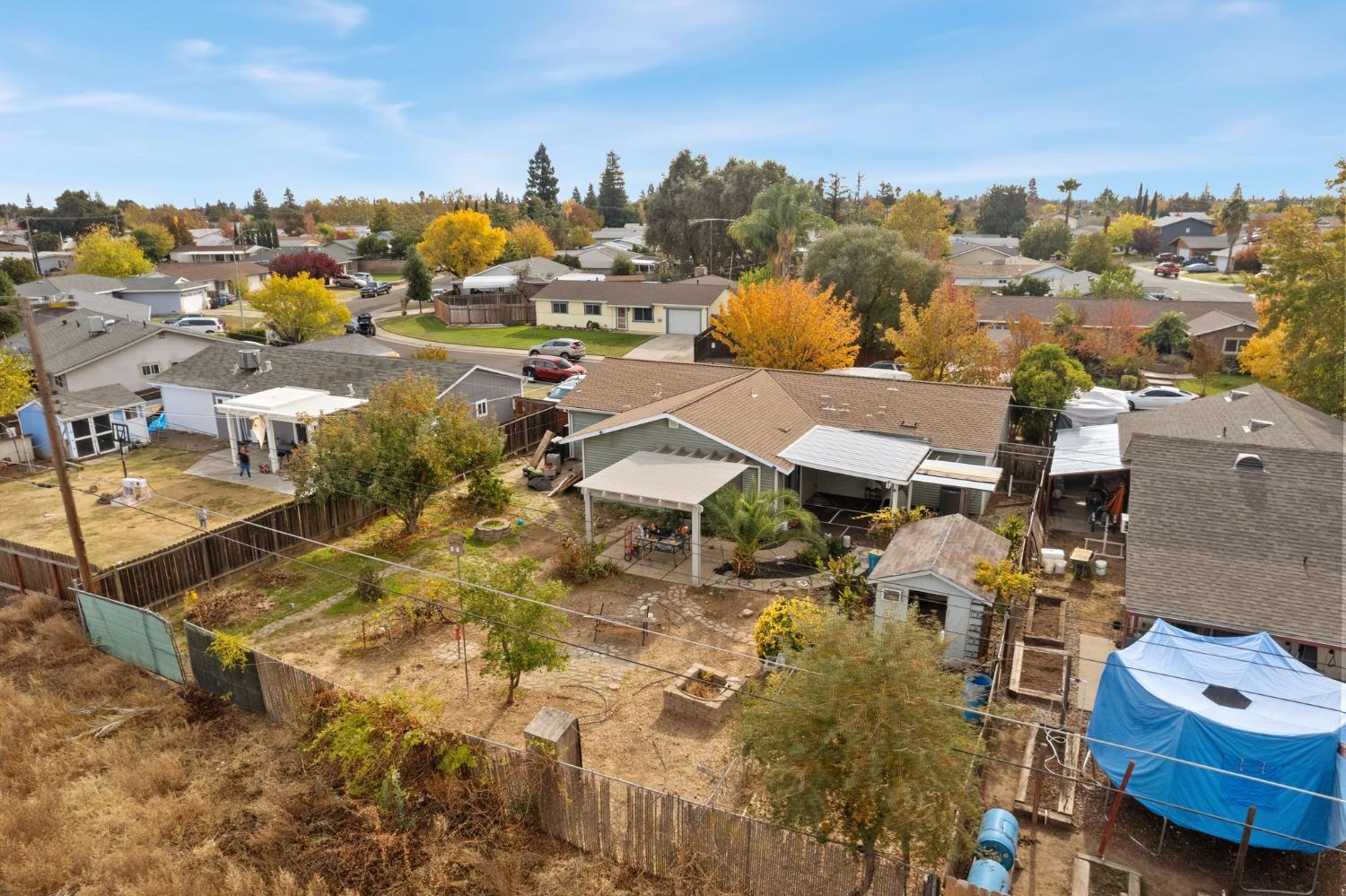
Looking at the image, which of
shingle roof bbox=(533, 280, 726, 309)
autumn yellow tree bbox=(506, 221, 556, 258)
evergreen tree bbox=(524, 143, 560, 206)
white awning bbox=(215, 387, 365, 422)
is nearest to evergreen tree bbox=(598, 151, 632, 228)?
evergreen tree bbox=(524, 143, 560, 206)

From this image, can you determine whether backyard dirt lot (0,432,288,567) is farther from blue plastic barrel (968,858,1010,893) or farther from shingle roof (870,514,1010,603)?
blue plastic barrel (968,858,1010,893)

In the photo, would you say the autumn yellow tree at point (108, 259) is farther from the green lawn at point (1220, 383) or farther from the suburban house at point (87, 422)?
the green lawn at point (1220, 383)

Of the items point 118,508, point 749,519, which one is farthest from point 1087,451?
point 118,508

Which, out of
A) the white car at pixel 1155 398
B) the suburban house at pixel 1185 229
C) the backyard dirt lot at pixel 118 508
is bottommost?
the backyard dirt lot at pixel 118 508

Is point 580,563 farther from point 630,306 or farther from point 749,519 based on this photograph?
point 630,306

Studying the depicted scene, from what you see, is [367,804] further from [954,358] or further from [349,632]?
[954,358]

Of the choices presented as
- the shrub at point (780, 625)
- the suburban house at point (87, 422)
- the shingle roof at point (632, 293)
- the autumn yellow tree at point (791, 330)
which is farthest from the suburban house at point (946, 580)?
the shingle roof at point (632, 293)
